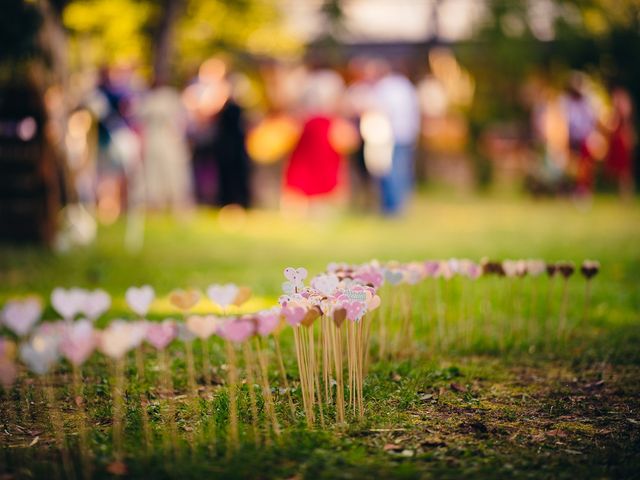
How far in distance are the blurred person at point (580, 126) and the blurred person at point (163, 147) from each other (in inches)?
277

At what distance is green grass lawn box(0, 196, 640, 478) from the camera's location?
3359 millimetres

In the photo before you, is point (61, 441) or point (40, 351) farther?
point (61, 441)

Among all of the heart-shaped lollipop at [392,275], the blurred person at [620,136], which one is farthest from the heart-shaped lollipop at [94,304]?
the blurred person at [620,136]

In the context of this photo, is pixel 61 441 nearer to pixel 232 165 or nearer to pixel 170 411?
pixel 170 411

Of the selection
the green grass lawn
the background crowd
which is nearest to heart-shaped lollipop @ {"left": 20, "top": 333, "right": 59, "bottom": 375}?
the green grass lawn

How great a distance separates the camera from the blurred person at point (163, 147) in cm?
1195

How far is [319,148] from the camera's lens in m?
12.9

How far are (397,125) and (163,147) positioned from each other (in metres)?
3.62

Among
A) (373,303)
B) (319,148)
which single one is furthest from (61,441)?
(319,148)

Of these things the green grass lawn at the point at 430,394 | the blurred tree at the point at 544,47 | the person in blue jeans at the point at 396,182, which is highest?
the blurred tree at the point at 544,47

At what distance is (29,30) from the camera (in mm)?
7512

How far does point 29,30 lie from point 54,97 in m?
2.81

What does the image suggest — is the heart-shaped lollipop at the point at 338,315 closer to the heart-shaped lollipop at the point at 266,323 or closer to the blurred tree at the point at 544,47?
the heart-shaped lollipop at the point at 266,323

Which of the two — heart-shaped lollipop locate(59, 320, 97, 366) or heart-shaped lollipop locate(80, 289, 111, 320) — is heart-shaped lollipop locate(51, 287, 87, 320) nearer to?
heart-shaped lollipop locate(80, 289, 111, 320)
